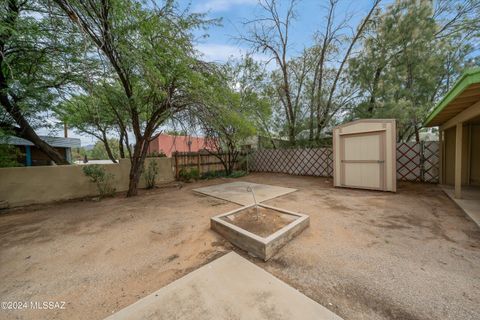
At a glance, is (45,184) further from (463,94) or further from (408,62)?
(408,62)

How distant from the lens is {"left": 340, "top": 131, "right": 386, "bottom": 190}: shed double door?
4.36 m

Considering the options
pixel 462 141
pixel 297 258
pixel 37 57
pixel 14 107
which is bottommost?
pixel 297 258

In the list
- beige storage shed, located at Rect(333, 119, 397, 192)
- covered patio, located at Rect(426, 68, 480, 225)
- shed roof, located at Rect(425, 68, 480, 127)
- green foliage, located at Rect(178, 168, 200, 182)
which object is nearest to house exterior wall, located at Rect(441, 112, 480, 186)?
covered patio, located at Rect(426, 68, 480, 225)

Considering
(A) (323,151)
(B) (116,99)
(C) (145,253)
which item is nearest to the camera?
(C) (145,253)

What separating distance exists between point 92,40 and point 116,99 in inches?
Result: 95.2

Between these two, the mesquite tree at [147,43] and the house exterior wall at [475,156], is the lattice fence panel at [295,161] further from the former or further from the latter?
the mesquite tree at [147,43]

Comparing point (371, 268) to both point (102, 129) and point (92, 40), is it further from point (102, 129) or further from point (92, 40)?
point (102, 129)

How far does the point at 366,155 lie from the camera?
4.55m

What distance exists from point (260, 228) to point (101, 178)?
4.83 meters

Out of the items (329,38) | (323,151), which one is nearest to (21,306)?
(323,151)

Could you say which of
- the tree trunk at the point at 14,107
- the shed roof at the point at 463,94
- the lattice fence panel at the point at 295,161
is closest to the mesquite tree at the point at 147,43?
the tree trunk at the point at 14,107

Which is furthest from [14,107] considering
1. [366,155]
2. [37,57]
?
[366,155]

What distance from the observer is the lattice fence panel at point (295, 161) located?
22.9 feet

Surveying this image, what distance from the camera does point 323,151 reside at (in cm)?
698
